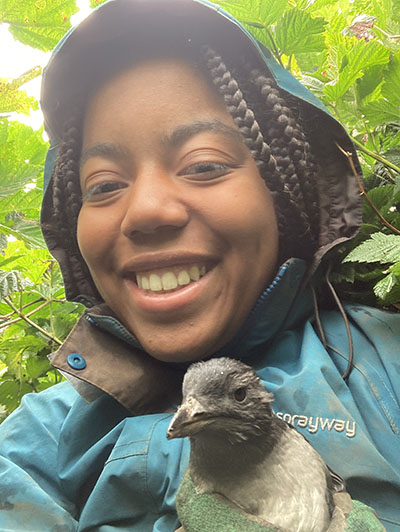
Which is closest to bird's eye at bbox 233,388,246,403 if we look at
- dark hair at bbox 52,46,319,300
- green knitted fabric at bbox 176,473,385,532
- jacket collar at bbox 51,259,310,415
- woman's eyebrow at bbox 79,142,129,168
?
green knitted fabric at bbox 176,473,385,532

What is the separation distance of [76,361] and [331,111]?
3.09 feet

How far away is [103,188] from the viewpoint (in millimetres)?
1177

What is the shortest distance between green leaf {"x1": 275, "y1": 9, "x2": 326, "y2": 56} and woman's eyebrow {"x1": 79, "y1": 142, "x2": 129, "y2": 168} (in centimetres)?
54

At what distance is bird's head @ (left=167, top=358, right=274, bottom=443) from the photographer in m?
0.69

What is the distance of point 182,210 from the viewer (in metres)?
1.06

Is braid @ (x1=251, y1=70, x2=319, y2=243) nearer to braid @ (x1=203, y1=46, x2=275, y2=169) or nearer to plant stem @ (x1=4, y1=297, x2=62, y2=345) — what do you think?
braid @ (x1=203, y1=46, x2=275, y2=169)

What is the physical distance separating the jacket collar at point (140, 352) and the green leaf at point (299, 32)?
592 millimetres

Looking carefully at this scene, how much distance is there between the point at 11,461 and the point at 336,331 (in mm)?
778

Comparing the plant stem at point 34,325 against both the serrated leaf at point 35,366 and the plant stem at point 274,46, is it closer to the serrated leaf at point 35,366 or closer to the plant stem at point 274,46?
the serrated leaf at point 35,366

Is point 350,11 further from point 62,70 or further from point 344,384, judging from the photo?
point 344,384

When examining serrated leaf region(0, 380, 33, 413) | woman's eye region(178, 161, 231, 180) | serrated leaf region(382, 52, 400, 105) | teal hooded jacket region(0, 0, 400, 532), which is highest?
serrated leaf region(382, 52, 400, 105)

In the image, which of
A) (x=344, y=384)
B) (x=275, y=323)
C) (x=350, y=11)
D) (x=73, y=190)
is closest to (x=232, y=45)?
(x=73, y=190)

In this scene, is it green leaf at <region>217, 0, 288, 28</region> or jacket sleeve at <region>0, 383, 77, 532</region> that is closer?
jacket sleeve at <region>0, 383, 77, 532</region>

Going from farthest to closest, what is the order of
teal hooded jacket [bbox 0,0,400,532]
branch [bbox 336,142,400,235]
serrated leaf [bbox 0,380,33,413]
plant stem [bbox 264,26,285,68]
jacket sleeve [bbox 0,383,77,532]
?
serrated leaf [bbox 0,380,33,413]
plant stem [bbox 264,26,285,68]
branch [bbox 336,142,400,235]
jacket sleeve [bbox 0,383,77,532]
teal hooded jacket [bbox 0,0,400,532]
